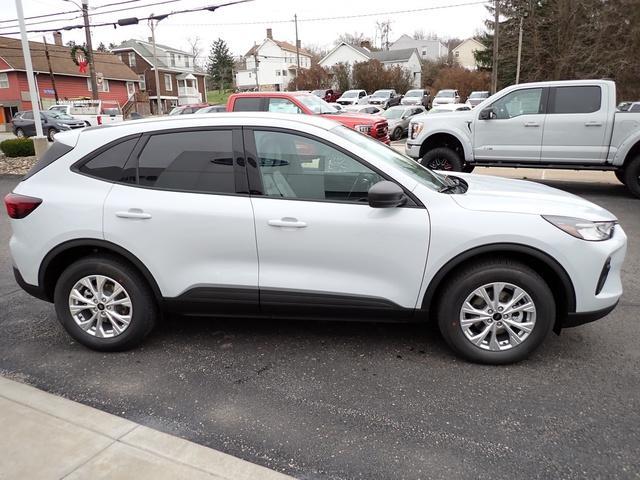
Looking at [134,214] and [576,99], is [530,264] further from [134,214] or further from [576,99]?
[576,99]

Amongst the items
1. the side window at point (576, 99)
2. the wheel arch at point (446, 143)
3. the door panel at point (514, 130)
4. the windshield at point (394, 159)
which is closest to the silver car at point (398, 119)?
the wheel arch at point (446, 143)

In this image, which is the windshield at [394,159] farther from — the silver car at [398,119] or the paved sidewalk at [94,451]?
the silver car at [398,119]

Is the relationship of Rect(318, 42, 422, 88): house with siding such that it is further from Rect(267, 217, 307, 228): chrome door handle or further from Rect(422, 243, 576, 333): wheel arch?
Rect(267, 217, 307, 228): chrome door handle

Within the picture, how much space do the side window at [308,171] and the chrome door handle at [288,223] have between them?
17 cm

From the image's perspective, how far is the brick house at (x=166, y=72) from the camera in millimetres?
60844

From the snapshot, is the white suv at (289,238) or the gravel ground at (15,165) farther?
the gravel ground at (15,165)

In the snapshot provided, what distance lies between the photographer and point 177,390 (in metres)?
3.30

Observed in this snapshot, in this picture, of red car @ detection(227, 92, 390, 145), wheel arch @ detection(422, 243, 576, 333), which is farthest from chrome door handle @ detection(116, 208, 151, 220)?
red car @ detection(227, 92, 390, 145)

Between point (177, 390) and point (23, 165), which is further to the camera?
point (23, 165)

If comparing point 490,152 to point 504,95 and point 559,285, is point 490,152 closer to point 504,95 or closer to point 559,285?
point 504,95

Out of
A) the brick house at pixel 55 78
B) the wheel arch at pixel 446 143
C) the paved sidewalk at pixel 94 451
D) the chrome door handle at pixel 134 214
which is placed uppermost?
the brick house at pixel 55 78

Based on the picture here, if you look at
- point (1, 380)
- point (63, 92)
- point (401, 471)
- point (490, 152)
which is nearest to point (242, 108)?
point (490, 152)

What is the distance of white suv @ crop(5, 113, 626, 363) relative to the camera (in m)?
3.28

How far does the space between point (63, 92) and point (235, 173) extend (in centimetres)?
5166
